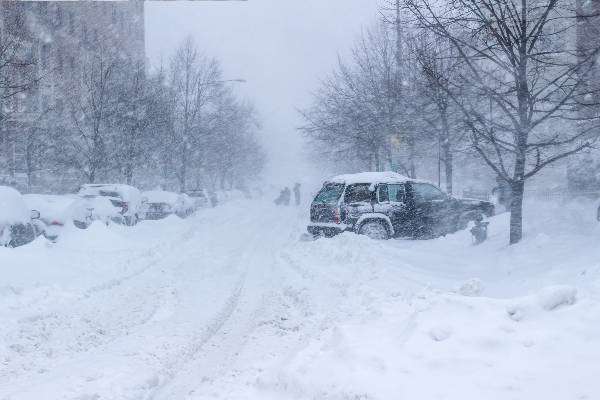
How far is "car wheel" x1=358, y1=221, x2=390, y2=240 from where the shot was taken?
45.9ft

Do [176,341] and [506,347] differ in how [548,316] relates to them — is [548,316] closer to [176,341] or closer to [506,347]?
[506,347]

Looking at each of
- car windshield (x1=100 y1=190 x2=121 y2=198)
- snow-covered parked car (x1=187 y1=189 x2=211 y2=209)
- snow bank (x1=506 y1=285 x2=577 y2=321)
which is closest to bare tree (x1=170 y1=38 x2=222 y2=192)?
snow-covered parked car (x1=187 y1=189 x2=211 y2=209)

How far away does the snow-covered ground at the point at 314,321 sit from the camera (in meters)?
4.26

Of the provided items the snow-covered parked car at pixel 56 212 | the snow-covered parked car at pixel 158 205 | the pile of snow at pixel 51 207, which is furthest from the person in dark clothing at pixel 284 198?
the pile of snow at pixel 51 207

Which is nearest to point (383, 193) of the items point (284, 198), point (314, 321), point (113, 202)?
point (314, 321)

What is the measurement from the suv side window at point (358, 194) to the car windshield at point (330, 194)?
0.23 m

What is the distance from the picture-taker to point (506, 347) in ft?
14.6

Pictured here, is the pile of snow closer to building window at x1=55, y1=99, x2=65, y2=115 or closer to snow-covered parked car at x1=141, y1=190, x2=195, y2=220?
snow-covered parked car at x1=141, y1=190, x2=195, y2=220

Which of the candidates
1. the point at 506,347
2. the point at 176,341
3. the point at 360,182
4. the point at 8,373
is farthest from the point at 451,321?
the point at 360,182

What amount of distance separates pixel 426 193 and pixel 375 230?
1777mm

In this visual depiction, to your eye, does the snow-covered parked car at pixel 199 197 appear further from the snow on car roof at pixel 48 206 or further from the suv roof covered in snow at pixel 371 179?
the suv roof covered in snow at pixel 371 179

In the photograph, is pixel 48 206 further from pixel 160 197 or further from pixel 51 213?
pixel 160 197

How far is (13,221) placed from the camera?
12.0 metres

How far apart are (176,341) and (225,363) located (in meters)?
0.97
